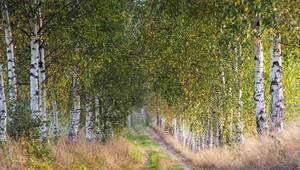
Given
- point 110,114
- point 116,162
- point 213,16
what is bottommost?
point 116,162

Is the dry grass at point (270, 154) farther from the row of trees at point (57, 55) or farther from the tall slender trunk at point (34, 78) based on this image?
the tall slender trunk at point (34, 78)

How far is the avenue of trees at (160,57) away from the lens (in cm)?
891

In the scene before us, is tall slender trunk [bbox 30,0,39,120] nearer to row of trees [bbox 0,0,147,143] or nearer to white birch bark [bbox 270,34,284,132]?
row of trees [bbox 0,0,147,143]

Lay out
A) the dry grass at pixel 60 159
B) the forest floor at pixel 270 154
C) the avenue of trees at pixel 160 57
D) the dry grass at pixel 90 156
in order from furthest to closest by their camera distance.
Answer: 1. the dry grass at pixel 90 156
2. the avenue of trees at pixel 160 57
3. the forest floor at pixel 270 154
4. the dry grass at pixel 60 159

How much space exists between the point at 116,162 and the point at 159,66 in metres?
5.37

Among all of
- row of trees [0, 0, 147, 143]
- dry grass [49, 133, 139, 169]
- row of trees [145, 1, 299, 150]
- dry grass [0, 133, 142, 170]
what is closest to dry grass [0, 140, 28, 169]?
dry grass [0, 133, 142, 170]

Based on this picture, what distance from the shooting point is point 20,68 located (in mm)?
15516

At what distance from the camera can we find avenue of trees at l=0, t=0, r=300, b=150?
8.91m

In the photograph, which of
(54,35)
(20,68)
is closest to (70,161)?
(54,35)

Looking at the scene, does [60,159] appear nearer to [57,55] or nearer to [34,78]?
[34,78]

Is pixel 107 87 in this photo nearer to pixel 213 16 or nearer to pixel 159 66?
pixel 159 66

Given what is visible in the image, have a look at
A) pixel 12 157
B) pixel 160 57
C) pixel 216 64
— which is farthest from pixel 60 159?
pixel 216 64

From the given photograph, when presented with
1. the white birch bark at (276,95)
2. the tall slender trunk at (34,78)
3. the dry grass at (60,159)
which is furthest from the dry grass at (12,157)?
the white birch bark at (276,95)

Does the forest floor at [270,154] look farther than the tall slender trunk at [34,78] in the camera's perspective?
No
